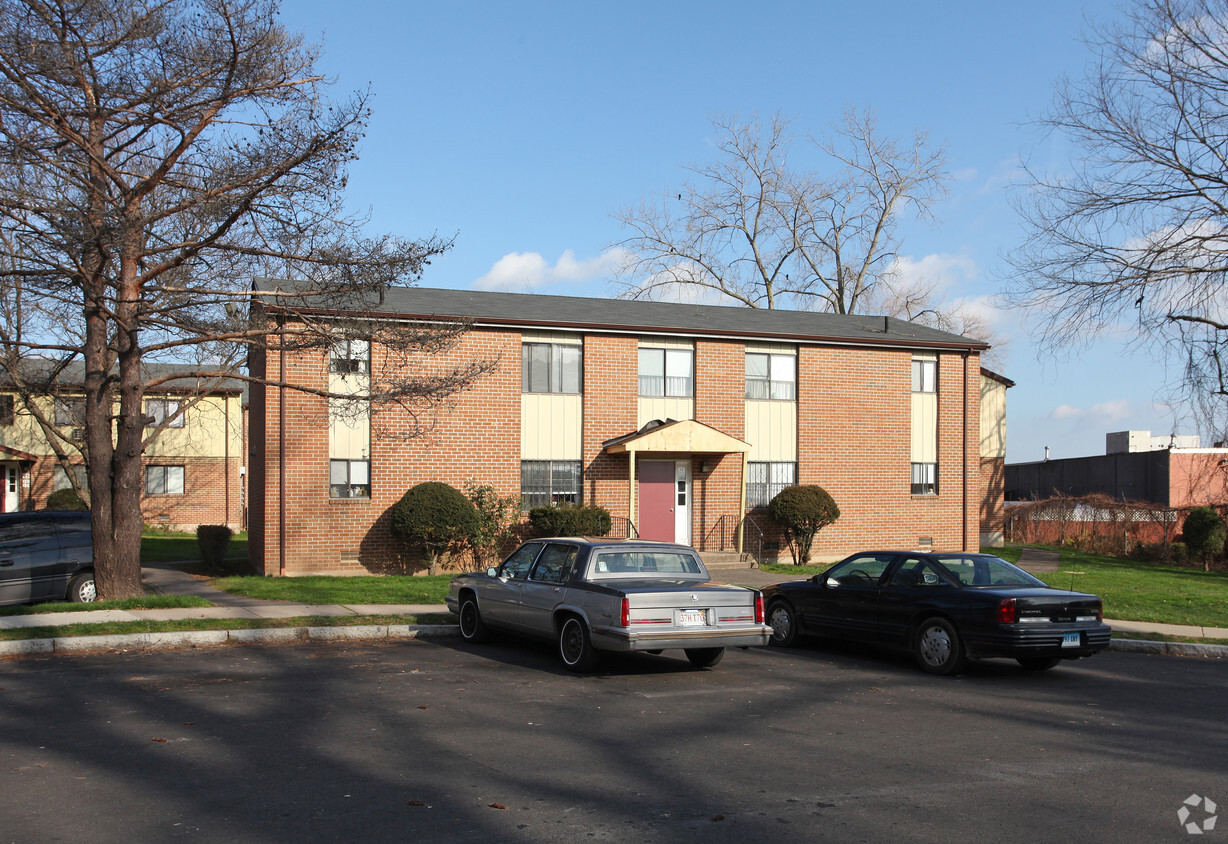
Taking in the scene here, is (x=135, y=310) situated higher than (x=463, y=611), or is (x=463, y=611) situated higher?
(x=135, y=310)

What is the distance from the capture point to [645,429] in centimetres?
2356

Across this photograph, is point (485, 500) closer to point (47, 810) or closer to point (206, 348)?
point (206, 348)

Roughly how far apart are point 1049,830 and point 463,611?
28.4 ft

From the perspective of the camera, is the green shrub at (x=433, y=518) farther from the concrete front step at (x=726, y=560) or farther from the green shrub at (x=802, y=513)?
the green shrub at (x=802, y=513)

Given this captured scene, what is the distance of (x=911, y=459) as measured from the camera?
26.9 metres

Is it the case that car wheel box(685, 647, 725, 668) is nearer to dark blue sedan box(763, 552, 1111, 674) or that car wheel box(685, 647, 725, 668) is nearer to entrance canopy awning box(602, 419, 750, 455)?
dark blue sedan box(763, 552, 1111, 674)

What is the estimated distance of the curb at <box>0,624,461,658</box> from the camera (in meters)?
11.7

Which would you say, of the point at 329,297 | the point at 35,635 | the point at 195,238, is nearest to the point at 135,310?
the point at 195,238

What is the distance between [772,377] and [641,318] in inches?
148

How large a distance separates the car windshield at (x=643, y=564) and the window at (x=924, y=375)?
1737cm

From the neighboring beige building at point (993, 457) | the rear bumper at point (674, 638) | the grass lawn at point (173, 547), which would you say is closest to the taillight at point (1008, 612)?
the rear bumper at point (674, 638)

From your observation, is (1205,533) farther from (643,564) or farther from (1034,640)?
(643,564)

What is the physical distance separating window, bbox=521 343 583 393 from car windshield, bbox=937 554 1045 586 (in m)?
13.1

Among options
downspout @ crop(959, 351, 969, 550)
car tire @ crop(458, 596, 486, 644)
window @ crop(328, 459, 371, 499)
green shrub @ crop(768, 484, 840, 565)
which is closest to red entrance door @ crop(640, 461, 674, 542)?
green shrub @ crop(768, 484, 840, 565)
